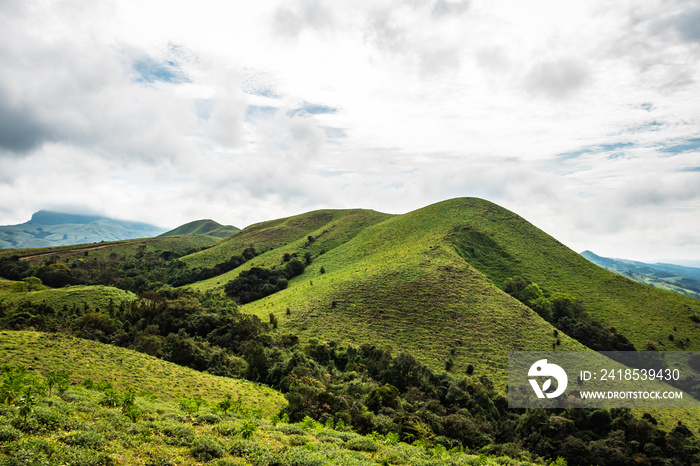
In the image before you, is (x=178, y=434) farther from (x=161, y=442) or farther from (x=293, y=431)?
(x=293, y=431)

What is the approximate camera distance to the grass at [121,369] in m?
27.7

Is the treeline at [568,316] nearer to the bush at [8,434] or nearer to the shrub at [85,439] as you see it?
the shrub at [85,439]

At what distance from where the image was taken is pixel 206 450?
42.7 feet

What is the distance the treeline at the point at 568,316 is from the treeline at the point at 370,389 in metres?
21.3

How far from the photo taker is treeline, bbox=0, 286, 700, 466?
29.6 metres

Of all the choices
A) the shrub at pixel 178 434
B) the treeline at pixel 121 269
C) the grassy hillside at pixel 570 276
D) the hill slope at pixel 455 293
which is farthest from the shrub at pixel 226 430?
the treeline at pixel 121 269

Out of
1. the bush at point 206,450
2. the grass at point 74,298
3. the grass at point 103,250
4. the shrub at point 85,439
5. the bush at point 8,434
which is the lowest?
the grass at point 74,298

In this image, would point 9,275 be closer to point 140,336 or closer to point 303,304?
point 140,336

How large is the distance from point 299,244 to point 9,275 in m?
82.7

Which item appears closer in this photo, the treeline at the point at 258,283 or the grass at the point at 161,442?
the grass at the point at 161,442

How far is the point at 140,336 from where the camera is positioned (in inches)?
1697

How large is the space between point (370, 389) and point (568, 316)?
53125 mm

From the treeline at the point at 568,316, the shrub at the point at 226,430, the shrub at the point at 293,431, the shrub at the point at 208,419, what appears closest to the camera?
the shrub at the point at 226,430

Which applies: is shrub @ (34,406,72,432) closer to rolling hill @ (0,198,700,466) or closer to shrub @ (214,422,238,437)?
shrub @ (214,422,238,437)
